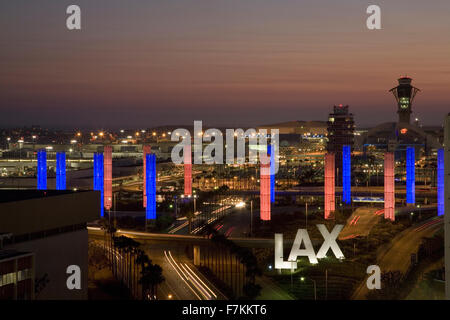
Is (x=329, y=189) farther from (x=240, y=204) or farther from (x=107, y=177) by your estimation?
(x=107, y=177)

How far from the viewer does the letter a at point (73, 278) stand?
17.8 m

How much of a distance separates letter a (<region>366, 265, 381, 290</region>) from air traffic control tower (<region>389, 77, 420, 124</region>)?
87115 millimetres

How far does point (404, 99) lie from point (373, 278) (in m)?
89.8

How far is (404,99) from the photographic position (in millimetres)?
104875

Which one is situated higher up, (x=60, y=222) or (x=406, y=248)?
(x=60, y=222)

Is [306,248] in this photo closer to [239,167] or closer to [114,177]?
[114,177]

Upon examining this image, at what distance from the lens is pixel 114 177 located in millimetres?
52406

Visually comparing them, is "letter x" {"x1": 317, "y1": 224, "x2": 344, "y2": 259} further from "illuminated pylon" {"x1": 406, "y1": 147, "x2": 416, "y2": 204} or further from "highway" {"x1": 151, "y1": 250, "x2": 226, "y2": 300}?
"illuminated pylon" {"x1": 406, "y1": 147, "x2": 416, "y2": 204}

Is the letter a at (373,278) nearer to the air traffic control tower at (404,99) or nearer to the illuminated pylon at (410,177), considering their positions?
the illuminated pylon at (410,177)

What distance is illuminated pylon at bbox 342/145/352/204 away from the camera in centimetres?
3722

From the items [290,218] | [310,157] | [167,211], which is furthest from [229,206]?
[310,157]

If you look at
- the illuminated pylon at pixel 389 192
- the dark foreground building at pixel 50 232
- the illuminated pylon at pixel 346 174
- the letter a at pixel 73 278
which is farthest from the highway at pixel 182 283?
the illuminated pylon at pixel 346 174

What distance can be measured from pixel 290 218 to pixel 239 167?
37839 mm

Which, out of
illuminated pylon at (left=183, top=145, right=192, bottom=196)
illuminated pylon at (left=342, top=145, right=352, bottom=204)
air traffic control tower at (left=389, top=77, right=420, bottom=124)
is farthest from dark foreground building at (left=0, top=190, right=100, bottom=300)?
air traffic control tower at (left=389, top=77, right=420, bottom=124)
